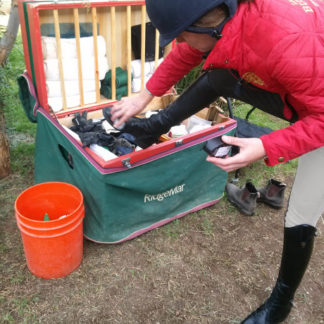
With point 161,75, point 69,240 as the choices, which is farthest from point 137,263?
point 161,75

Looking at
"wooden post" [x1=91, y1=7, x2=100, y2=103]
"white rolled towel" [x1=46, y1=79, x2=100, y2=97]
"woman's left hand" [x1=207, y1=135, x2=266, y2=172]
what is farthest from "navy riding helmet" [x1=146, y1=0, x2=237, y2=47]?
"white rolled towel" [x1=46, y1=79, x2=100, y2=97]

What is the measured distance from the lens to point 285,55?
1075mm

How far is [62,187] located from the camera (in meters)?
2.04

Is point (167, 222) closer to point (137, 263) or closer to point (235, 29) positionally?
point (137, 263)

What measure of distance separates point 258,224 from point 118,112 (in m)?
1.41

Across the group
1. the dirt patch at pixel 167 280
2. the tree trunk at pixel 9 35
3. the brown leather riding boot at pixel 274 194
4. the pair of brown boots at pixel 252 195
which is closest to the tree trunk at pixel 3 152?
the dirt patch at pixel 167 280

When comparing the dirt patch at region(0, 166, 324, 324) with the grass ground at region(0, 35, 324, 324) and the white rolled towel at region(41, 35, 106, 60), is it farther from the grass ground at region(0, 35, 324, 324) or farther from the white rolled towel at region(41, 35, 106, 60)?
the white rolled towel at region(41, 35, 106, 60)

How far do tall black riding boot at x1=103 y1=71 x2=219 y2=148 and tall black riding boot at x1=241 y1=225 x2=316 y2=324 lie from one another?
0.79m

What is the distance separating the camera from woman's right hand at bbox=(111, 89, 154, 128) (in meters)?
1.83

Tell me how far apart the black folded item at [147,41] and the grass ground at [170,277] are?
107 centimetres

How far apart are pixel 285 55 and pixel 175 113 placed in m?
0.95

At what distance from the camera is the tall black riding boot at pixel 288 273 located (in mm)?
1528

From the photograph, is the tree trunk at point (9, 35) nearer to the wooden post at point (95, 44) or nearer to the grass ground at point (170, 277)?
the grass ground at point (170, 277)

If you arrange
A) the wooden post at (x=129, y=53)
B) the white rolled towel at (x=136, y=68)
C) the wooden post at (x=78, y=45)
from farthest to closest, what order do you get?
the white rolled towel at (x=136, y=68)
the wooden post at (x=129, y=53)
the wooden post at (x=78, y=45)
